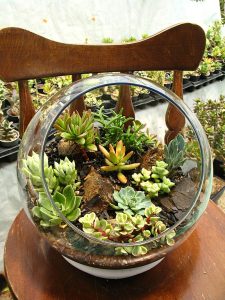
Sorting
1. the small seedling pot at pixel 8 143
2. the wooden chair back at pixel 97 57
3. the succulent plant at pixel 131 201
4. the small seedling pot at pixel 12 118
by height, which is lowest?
the small seedling pot at pixel 8 143

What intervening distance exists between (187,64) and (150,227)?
444 millimetres

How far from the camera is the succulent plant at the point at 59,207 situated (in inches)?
20.3

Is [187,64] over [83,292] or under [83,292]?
over

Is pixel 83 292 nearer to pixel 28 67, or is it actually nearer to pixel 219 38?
pixel 28 67

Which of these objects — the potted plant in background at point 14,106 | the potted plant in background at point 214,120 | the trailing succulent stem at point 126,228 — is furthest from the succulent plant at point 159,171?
the potted plant in background at point 14,106

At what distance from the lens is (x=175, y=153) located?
27.2 inches

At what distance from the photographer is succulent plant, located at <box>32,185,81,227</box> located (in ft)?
1.69

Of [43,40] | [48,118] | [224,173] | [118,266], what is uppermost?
[43,40]

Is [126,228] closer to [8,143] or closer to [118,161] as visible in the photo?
[118,161]

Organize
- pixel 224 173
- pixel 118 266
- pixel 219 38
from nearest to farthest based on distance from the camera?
1. pixel 118 266
2. pixel 224 173
3. pixel 219 38

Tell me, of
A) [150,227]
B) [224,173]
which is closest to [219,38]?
[224,173]

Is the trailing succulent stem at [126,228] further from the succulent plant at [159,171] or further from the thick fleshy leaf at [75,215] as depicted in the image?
the succulent plant at [159,171]

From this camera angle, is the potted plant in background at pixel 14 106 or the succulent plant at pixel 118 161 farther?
the potted plant in background at pixel 14 106

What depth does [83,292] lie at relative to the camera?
1.83 ft
